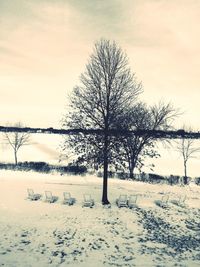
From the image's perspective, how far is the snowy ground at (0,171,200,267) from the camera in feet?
44.6

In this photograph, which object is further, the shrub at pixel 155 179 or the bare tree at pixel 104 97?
the shrub at pixel 155 179

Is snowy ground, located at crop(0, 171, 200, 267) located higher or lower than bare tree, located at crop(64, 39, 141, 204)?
lower

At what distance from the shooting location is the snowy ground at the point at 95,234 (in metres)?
13.6

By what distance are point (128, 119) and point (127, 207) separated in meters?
6.87

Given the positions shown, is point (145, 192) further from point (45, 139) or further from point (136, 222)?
point (45, 139)

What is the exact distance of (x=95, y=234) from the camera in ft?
55.7

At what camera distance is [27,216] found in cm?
1978

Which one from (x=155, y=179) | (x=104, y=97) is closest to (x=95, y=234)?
(x=104, y=97)

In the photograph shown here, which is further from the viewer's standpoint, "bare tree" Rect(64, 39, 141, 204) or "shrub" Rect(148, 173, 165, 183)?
"shrub" Rect(148, 173, 165, 183)

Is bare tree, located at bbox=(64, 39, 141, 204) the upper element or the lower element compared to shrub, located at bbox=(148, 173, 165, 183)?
upper

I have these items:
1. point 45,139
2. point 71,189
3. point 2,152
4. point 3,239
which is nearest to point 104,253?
point 3,239

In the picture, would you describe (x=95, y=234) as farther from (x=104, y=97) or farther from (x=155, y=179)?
(x=155, y=179)

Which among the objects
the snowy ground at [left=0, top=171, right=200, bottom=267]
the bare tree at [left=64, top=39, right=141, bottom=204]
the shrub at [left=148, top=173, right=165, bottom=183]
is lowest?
the snowy ground at [left=0, top=171, right=200, bottom=267]

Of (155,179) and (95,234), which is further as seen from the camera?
(155,179)
